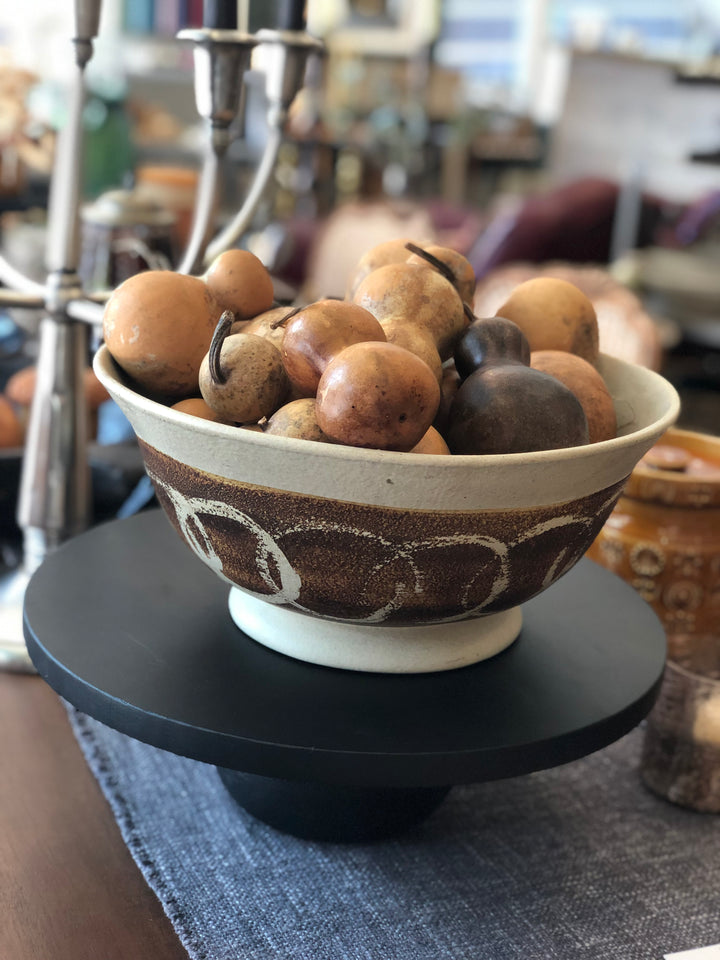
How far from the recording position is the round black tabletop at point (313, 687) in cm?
40

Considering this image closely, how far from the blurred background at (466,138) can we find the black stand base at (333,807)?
1246mm

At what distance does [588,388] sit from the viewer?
48 centimetres

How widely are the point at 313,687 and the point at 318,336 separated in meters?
0.16

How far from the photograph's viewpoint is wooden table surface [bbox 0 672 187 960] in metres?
0.42

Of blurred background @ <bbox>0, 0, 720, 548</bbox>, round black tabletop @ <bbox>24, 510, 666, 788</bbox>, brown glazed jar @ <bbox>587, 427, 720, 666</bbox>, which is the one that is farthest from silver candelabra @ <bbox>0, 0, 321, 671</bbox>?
blurred background @ <bbox>0, 0, 720, 548</bbox>

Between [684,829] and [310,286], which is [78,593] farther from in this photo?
[310,286]

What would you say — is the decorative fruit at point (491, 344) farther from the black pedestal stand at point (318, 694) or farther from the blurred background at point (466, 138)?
the blurred background at point (466, 138)

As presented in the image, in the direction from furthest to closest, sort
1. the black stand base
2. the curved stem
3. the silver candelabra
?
1. the curved stem
2. the silver candelabra
3. the black stand base

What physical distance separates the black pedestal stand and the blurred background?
3.90 ft

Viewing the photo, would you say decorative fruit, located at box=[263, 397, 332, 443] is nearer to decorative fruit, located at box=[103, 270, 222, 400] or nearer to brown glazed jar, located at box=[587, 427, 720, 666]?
decorative fruit, located at box=[103, 270, 222, 400]

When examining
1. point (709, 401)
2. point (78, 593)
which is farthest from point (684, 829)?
point (709, 401)

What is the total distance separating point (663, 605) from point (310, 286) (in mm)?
2321

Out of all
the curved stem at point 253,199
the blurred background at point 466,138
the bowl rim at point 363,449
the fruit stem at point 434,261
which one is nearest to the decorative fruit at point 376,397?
the bowl rim at point 363,449

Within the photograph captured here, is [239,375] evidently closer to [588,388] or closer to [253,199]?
[588,388]
